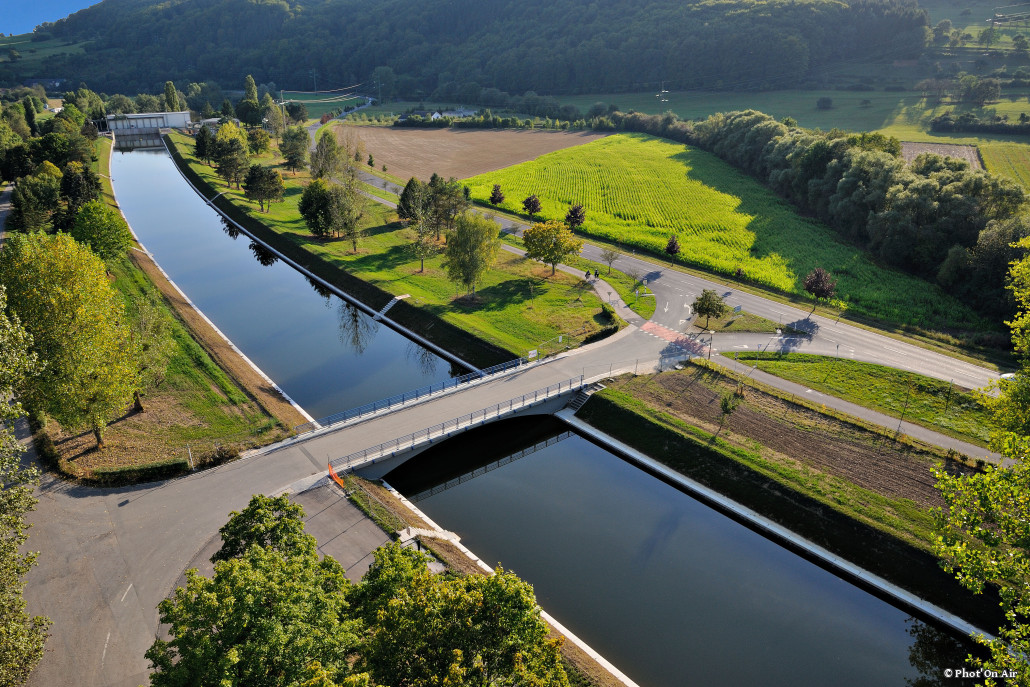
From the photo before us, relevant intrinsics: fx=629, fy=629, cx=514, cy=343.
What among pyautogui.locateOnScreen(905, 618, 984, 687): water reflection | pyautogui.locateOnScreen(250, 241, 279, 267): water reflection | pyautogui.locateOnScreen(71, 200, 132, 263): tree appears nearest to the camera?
pyautogui.locateOnScreen(905, 618, 984, 687): water reflection

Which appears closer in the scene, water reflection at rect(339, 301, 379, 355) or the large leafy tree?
the large leafy tree

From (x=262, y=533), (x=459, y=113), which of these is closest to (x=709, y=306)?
(x=262, y=533)

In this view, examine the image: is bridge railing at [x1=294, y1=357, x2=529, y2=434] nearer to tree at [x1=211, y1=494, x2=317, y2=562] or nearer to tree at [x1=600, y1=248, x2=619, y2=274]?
tree at [x1=211, y1=494, x2=317, y2=562]

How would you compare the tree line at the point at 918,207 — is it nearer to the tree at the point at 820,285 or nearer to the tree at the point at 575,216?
the tree at the point at 820,285

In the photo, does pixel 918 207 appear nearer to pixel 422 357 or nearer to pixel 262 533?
pixel 422 357

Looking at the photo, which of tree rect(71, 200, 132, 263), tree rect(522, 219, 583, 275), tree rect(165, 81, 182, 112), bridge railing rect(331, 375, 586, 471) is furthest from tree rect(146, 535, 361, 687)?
tree rect(165, 81, 182, 112)

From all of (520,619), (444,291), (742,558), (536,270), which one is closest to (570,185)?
(536,270)
